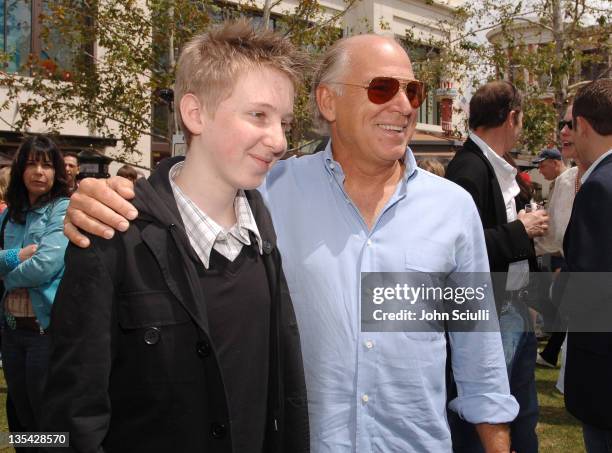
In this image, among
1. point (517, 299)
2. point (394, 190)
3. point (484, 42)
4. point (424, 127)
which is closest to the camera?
point (394, 190)

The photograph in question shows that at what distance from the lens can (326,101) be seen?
2.72m

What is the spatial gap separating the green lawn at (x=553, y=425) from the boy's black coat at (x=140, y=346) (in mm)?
4010

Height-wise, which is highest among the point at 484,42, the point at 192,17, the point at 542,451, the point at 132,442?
the point at 484,42

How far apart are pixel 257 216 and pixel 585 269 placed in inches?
66.4

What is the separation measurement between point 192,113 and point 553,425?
5240mm

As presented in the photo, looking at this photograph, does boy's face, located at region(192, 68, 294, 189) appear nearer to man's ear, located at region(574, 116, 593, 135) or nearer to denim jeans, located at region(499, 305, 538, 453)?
man's ear, located at region(574, 116, 593, 135)

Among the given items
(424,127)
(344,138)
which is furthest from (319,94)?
(424,127)

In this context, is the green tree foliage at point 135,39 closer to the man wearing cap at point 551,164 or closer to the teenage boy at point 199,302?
the man wearing cap at point 551,164

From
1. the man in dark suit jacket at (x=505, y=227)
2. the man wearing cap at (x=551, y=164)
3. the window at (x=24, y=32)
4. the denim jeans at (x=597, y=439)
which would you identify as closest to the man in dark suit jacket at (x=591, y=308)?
the denim jeans at (x=597, y=439)

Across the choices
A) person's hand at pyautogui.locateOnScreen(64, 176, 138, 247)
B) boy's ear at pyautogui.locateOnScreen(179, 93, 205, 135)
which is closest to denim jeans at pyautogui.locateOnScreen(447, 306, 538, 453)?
boy's ear at pyautogui.locateOnScreen(179, 93, 205, 135)

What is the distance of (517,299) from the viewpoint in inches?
149

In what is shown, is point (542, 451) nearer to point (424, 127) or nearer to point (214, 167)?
point (214, 167)

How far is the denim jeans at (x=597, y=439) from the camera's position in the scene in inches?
116

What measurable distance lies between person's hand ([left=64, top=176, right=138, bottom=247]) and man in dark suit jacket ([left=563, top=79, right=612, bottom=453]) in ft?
6.86
